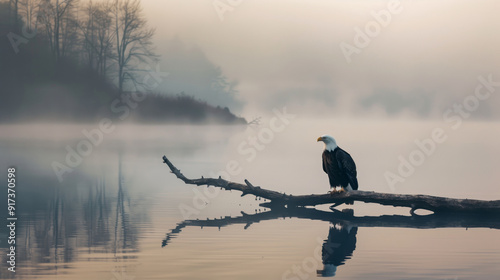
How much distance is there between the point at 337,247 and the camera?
11.4m

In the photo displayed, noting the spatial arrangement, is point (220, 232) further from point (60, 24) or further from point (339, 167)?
point (60, 24)

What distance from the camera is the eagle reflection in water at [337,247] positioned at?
9.79 m

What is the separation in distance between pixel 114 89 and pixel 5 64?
888 cm

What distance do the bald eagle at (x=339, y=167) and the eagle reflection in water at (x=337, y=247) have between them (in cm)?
172

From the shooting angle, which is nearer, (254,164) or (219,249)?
(219,249)

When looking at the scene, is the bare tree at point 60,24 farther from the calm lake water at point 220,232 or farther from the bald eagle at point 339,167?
the bald eagle at point 339,167

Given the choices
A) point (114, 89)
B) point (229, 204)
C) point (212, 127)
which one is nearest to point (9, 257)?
point (229, 204)

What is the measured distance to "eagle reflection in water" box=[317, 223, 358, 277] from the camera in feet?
32.1

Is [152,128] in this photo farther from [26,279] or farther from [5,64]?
[26,279]

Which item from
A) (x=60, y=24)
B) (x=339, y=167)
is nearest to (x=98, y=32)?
(x=60, y=24)

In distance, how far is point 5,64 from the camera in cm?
5544

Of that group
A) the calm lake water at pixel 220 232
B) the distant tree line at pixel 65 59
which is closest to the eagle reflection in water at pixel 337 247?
the calm lake water at pixel 220 232

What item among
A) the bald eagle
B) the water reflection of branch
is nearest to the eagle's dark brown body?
the bald eagle

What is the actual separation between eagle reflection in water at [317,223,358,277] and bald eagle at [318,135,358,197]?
1.72m
